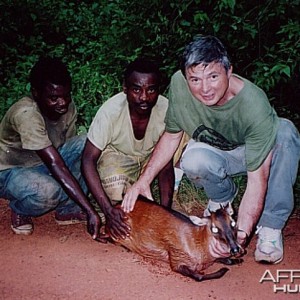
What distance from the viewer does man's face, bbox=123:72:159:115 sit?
13.6 ft

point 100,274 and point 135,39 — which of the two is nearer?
point 100,274

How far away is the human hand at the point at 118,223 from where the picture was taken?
4.08 m

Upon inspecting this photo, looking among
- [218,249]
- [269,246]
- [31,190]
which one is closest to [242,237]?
[218,249]

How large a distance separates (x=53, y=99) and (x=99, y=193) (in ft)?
2.50

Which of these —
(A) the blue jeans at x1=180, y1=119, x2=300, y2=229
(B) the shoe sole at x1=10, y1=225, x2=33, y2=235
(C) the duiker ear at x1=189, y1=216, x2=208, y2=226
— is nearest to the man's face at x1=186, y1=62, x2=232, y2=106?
(A) the blue jeans at x1=180, y1=119, x2=300, y2=229

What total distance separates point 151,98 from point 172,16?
2.66 m

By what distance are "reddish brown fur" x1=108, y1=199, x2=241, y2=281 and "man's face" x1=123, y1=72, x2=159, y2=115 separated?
68 cm

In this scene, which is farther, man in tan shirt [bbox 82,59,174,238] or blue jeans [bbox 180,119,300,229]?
man in tan shirt [bbox 82,59,174,238]

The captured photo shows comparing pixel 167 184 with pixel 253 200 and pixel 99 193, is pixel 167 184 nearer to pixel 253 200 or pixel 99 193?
pixel 99 193

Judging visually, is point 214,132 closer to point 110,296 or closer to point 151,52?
point 110,296

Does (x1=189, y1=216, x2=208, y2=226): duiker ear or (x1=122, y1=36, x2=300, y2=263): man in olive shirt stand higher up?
(x1=122, y1=36, x2=300, y2=263): man in olive shirt

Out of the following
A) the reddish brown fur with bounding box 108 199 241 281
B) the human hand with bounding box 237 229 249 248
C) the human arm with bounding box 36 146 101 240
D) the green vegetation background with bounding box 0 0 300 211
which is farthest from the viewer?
the green vegetation background with bounding box 0 0 300 211

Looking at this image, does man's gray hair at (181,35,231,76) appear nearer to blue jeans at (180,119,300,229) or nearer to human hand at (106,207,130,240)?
blue jeans at (180,119,300,229)

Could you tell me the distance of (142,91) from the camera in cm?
415
